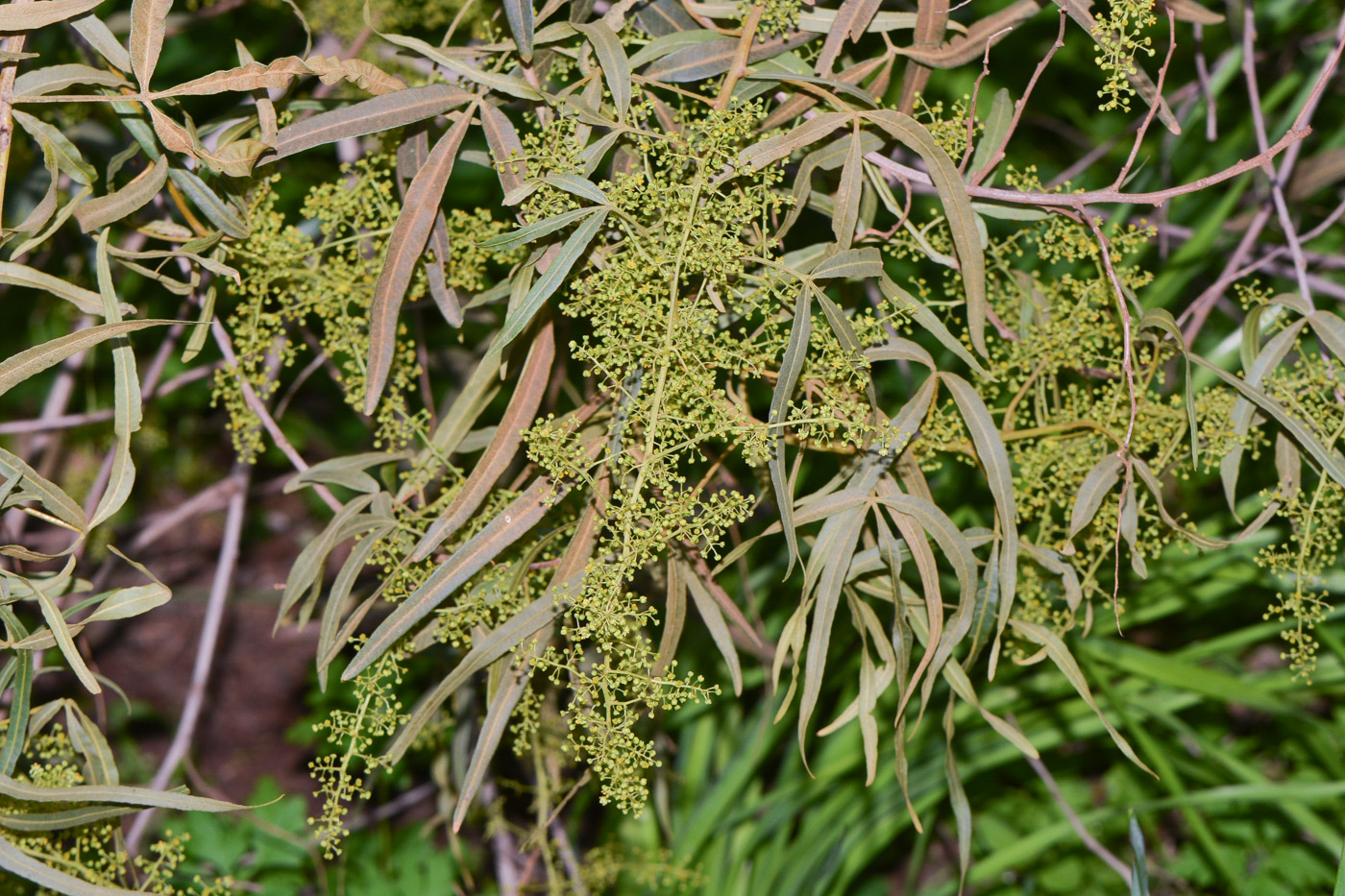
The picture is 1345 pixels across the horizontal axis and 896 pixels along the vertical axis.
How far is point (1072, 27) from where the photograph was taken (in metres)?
1.51

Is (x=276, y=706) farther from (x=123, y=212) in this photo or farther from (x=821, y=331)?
(x=821, y=331)

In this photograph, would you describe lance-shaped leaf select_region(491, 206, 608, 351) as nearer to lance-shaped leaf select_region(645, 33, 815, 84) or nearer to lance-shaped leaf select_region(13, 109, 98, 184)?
lance-shaped leaf select_region(645, 33, 815, 84)

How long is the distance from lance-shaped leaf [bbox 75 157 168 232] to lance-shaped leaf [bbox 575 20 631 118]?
287mm

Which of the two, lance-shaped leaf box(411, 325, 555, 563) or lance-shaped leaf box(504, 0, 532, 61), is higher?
lance-shaped leaf box(504, 0, 532, 61)

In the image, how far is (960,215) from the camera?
1.93 feet

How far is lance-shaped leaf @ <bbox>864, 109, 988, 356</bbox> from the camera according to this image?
58cm

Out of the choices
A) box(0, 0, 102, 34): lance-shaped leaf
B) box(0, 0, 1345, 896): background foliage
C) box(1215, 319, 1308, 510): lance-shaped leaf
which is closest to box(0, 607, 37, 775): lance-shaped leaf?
box(0, 0, 1345, 896): background foliage

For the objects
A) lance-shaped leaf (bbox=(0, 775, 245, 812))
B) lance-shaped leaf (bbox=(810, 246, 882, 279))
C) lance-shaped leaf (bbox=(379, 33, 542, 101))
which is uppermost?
lance-shaped leaf (bbox=(379, 33, 542, 101))

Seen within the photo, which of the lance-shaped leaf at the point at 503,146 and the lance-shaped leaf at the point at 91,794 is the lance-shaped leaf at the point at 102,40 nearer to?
the lance-shaped leaf at the point at 503,146

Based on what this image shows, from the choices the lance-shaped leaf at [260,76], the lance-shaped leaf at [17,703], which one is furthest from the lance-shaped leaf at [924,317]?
the lance-shaped leaf at [17,703]

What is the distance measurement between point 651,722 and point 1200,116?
1053mm

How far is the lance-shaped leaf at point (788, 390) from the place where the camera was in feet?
1.82

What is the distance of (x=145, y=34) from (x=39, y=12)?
0.06 meters

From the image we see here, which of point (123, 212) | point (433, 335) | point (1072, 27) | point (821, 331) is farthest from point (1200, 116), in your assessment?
point (123, 212)
